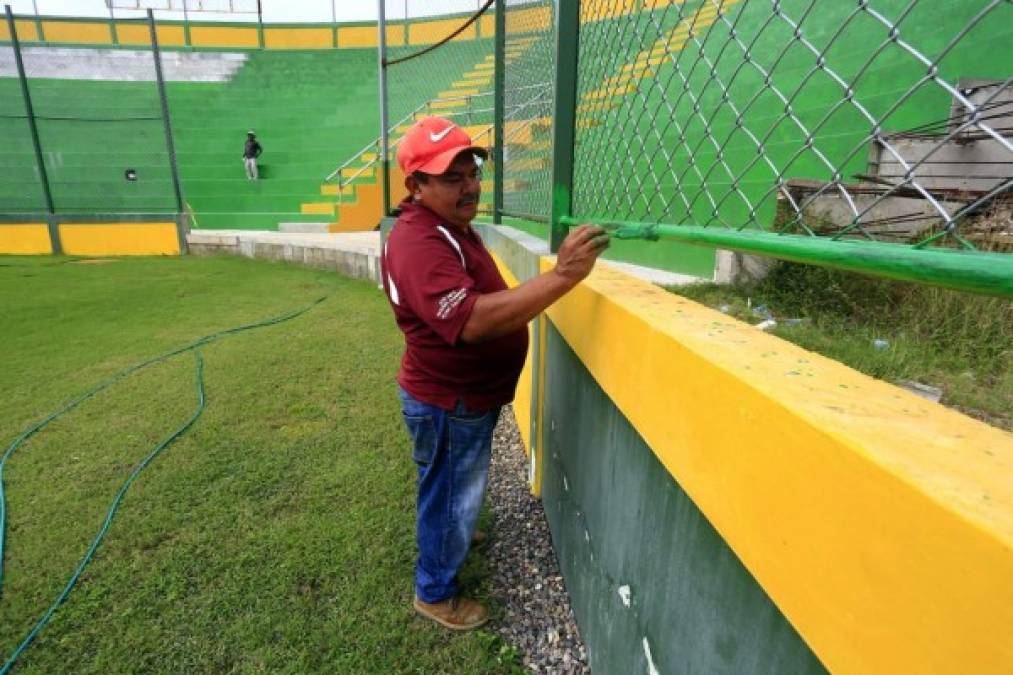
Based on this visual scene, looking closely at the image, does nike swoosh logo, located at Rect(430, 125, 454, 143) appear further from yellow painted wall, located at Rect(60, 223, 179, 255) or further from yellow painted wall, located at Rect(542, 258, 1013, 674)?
yellow painted wall, located at Rect(60, 223, 179, 255)

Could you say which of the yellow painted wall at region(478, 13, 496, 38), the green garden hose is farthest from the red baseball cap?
the yellow painted wall at region(478, 13, 496, 38)

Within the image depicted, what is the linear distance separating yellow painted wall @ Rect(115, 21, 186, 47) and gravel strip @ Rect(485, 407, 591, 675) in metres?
24.0

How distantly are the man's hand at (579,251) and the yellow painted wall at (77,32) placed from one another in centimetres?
2541

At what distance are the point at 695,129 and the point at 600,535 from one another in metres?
6.40

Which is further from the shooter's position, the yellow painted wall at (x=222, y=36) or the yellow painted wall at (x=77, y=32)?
the yellow painted wall at (x=222, y=36)

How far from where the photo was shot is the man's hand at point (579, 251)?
1.32 m

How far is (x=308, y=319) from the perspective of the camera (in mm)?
5629

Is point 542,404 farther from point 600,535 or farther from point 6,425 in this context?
point 6,425

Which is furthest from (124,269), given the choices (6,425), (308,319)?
(6,425)

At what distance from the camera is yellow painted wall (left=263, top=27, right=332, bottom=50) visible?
20.6 m

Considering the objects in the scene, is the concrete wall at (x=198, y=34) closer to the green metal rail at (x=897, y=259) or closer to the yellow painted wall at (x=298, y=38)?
the yellow painted wall at (x=298, y=38)

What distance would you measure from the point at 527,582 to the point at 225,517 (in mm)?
1280

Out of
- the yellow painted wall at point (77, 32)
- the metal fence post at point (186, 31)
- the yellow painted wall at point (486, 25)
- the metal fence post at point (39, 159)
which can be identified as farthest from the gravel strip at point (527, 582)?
the yellow painted wall at point (77, 32)

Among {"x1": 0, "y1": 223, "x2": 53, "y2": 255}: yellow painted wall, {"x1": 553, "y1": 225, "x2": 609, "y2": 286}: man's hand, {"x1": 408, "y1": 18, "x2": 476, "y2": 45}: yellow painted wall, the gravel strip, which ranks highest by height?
{"x1": 408, "y1": 18, "x2": 476, "y2": 45}: yellow painted wall
